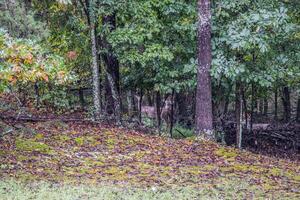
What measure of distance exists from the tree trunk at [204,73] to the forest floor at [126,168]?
42 cm

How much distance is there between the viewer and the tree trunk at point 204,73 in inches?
367

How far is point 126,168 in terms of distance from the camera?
7.55 meters

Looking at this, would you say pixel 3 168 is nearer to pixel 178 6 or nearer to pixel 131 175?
pixel 131 175

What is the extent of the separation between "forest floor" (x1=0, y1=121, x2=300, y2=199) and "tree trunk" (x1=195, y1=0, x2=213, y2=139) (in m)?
0.42

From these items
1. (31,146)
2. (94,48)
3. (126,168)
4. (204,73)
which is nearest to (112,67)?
(94,48)

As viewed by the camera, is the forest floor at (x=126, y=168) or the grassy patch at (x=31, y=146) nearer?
the forest floor at (x=126, y=168)

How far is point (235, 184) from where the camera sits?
6773 mm

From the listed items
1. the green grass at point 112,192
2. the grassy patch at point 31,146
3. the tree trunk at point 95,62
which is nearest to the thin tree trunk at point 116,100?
the tree trunk at point 95,62

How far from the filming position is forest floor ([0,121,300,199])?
6152mm

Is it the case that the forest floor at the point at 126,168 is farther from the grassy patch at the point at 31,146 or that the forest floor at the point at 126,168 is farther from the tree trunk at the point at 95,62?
the tree trunk at the point at 95,62

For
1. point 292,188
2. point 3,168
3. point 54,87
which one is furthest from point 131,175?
point 54,87

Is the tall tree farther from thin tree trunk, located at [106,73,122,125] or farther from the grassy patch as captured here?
the grassy patch

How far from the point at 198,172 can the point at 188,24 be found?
13.5 feet

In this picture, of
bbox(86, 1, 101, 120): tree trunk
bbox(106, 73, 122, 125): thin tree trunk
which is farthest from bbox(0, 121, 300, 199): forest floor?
bbox(106, 73, 122, 125): thin tree trunk
